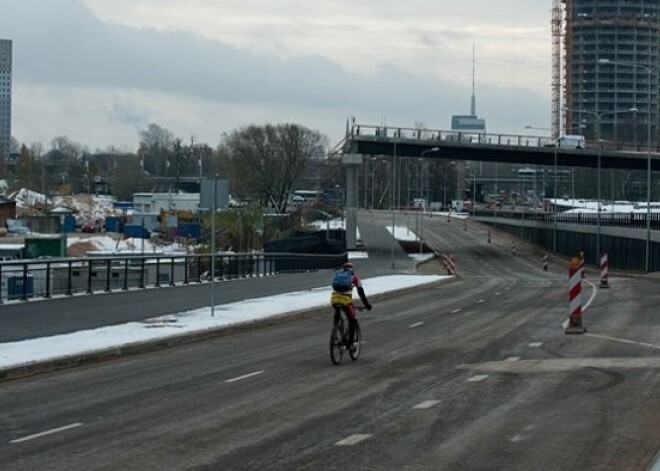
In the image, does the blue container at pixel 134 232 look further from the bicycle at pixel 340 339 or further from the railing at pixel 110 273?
the bicycle at pixel 340 339

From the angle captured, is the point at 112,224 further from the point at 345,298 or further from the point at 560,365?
the point at 560,365

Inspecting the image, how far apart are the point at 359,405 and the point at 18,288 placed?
17.9 m

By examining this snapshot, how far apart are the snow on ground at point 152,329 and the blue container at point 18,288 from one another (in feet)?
15.9

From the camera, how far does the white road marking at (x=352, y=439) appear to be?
1100 cm

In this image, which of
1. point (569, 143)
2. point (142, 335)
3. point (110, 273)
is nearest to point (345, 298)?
point (142, 335)

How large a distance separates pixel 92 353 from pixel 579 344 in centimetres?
952

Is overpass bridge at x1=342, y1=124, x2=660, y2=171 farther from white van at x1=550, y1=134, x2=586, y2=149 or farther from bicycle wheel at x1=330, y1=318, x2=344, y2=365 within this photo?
bicycle wheel at x1=330, y1=318, x2=344, y2=365

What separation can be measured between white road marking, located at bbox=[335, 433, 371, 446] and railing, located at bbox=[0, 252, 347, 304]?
1770 cm

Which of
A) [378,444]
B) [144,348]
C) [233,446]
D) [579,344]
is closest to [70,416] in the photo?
[233,446]

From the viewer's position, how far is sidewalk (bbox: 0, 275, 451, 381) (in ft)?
58.1

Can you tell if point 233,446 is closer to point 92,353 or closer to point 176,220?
point 92,353

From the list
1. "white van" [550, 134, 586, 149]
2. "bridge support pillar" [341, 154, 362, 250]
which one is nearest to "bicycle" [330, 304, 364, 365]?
"bridge support pillar" [341, 154, 362, 250]

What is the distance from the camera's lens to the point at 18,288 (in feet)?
96.1

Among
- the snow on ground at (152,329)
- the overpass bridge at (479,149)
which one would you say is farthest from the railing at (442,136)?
the snow on ground at (152,329)
